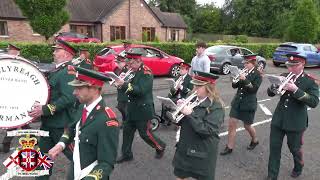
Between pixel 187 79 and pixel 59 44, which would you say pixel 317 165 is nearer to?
pixel 187 79

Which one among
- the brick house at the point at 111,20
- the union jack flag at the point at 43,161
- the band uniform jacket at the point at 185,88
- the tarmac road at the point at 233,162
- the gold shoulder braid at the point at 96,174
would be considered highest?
the brick house at the point at 111,20

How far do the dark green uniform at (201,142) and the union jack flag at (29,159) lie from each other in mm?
1781

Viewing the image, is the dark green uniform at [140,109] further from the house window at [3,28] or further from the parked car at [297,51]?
the house window at [3,28]

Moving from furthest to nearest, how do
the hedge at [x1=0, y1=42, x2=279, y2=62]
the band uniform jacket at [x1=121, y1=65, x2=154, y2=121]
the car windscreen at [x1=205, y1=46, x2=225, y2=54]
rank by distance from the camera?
the car windscreen at [x1=205, y1=46, x2=225, y2=54] → the hedge at [x1=0, y1=42, x2=279, y2=62] → the band uniform jacket at [x1=121, y1=65, x2=154, y2=121]

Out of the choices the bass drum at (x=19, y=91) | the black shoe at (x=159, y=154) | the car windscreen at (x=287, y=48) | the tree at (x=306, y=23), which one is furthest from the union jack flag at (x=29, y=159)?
the tree at (x=306, y=23)

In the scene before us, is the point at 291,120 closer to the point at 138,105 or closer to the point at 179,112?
the point at 179,112

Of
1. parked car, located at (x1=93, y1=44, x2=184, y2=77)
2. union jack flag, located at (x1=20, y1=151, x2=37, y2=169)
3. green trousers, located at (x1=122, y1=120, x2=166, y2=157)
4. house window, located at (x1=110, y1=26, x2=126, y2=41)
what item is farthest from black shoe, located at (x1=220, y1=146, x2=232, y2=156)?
house window, located at (x1=110, y1=26, x2=126, y2=41)

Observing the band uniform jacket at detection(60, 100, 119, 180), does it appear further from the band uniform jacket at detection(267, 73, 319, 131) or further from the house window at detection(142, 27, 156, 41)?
the house window at detection(142, 27, 156, 41)

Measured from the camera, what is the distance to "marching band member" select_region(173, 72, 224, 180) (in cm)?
437

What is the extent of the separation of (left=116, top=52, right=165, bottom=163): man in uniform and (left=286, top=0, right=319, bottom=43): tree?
106 ft

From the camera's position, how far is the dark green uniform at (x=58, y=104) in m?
4.91

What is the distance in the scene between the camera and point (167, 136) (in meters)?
8.67

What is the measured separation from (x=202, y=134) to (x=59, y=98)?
2.03m

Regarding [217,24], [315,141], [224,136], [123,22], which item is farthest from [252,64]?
[217,24]
